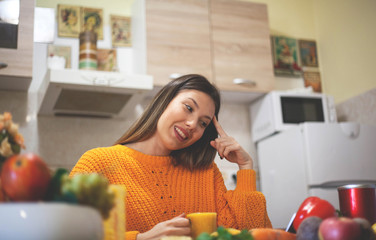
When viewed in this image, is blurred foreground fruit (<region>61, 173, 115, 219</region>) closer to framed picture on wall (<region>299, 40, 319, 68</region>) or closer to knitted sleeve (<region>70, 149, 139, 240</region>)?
knitted sleeve (<region>70, 149, 139, 240</region>)

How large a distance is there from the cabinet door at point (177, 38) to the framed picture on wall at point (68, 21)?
51 centimetres

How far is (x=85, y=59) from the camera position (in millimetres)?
2406

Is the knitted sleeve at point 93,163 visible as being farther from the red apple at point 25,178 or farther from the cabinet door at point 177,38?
the cabinet door at point 177,38

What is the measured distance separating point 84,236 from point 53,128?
2265 mm

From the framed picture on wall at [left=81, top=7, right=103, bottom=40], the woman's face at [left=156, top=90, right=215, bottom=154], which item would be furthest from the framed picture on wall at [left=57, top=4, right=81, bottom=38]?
the woman's face at [left=156, top=90, right=215, bottom=154]

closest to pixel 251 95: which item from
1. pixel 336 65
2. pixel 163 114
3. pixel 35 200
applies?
pixel 336 65

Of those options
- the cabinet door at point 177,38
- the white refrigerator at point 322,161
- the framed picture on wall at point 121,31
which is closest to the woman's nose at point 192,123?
the cabinet door at point 177,38

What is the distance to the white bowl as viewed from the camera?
0.42 metres

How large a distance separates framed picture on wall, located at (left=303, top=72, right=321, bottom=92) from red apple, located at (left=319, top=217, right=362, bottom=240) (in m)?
2.80

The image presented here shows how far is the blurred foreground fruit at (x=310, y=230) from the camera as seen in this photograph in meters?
0.63

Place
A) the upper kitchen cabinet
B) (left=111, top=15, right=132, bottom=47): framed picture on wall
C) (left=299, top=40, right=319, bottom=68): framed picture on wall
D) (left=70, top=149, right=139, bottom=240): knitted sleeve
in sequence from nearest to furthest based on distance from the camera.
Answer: (left=70, top=149, right=139, bottom=240): knitted sleeve → the upper kitchen cabinet → (left=111, top=15, right=132, bottom=47): framed picture on wall → (left=299, top=40, right=319, bottom=68): framed picture on wall

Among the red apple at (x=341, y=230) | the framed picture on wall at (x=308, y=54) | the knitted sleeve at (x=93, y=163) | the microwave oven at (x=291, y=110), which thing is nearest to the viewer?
the red apple at (x=341, y=230)

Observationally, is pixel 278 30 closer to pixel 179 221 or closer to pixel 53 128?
pixel 53 128

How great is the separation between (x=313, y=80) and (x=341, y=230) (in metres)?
2.87
